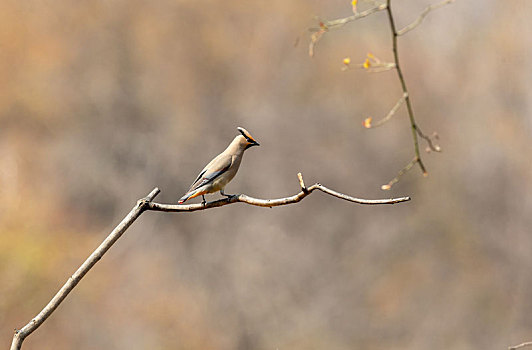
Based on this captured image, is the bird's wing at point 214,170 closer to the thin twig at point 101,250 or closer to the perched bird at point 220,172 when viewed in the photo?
the perched bird at point 220,172

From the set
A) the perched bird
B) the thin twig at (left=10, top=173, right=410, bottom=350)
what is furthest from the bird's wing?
the thin twig at (left=10, top=173, right=410, bottom=350)

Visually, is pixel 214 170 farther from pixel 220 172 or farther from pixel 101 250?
pixel 101 250

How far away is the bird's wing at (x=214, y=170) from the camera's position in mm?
1120

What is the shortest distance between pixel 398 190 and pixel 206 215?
40.5 inches

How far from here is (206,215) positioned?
3.35 meters

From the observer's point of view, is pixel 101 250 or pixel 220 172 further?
pixel 220 172

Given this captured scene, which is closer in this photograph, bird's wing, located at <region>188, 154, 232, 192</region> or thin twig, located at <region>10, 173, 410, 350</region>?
thin twig, located at <region>10, 173, 410, 350</region>

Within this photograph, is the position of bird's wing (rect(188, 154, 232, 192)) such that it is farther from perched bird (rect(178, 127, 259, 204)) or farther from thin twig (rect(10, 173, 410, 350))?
thin twig (rect(10, 173, 410, 350))

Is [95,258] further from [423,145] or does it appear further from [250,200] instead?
[423,145]

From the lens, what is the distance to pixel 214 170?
1121 mm

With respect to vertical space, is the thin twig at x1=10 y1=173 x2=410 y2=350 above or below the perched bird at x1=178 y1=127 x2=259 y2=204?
below

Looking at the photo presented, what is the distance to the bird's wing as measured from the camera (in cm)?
112

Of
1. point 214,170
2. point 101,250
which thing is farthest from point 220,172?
point 101,250

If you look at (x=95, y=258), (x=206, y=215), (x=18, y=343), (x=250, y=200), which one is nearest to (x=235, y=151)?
(x=250, y=200)
